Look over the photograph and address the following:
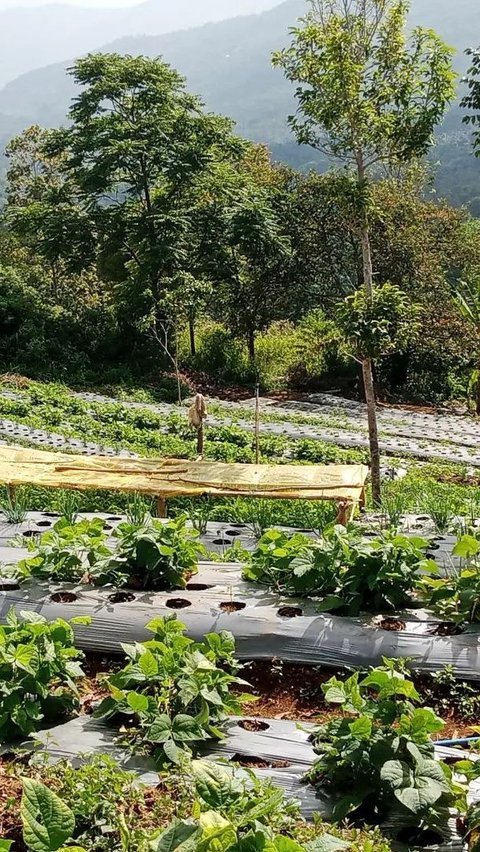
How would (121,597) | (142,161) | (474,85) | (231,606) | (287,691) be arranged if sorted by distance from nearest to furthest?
(287,691), (231,606), (121,597), (474,85), (142,161)

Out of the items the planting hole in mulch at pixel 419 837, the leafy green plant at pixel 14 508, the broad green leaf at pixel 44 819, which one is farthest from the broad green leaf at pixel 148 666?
the leafy green plant at pixel 14 508

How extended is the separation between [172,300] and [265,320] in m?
4.89

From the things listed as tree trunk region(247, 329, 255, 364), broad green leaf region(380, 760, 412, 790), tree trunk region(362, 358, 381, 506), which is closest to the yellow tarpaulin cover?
tree trunk region(362, 358, 381, 506)

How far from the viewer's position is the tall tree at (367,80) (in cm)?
760

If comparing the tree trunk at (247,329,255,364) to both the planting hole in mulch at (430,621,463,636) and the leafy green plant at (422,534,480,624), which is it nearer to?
the leafy green plant at (422,534,480,624)

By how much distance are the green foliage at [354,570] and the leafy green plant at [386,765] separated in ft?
3.67

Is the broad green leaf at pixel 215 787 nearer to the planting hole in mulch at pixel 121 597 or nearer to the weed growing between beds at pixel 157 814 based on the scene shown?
the weed growing between beds at pixel 157 814

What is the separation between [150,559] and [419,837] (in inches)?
81.9

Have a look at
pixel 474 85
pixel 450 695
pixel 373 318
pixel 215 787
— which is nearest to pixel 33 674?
pixel 215 787

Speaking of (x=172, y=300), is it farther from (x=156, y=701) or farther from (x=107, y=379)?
(x=156, y=701)

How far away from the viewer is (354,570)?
392cm

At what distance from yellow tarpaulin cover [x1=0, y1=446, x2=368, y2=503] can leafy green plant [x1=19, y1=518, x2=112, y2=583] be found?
2.06m

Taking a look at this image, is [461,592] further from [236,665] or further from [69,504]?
[69,504]

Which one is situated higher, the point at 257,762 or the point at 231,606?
the point at 231,606
